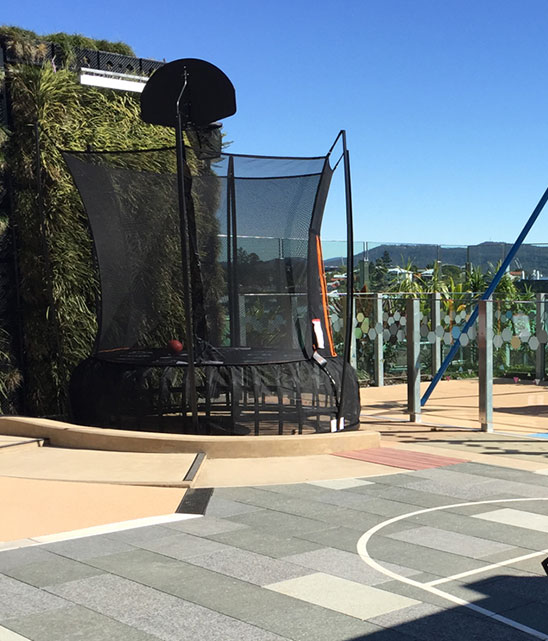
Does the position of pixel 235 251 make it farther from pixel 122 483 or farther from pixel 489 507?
pixel 489 507

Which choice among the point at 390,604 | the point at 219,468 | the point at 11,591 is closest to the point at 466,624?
the point at 390,604

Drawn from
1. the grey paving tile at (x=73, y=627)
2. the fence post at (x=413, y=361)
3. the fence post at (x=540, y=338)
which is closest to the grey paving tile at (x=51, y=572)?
the grey paving tile at (x=73, y=627)

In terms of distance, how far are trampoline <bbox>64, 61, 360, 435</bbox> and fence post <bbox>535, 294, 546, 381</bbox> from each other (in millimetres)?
2901

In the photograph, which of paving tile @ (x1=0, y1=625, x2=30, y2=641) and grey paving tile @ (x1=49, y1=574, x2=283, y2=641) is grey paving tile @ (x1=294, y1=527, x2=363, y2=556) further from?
paving tile @ (x1=0, y1=625, x2=30, y2=641)

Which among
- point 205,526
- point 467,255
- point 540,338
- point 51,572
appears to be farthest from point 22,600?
point 467,255

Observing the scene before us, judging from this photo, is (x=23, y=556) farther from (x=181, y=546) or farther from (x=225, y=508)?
(x=225, y=508)

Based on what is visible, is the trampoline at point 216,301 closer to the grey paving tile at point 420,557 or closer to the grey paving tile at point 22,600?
the grey paving tile at point 420,557

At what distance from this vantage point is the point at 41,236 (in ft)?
35.4

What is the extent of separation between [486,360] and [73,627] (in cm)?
704

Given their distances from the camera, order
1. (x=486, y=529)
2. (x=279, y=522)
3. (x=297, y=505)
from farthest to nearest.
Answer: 1. (x=297, y=505)
2. (x=279, y=522)
3. (x=486, y=529)

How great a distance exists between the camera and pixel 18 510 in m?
6.44

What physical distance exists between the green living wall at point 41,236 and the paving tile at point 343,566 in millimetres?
6127

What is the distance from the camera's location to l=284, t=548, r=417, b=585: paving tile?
484cm

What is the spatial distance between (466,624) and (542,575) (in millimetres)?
925
